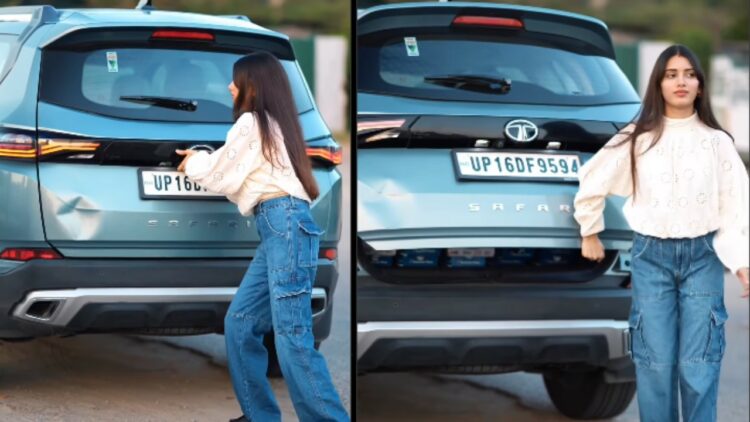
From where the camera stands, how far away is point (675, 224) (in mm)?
3748

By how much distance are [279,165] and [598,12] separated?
2.49 meters

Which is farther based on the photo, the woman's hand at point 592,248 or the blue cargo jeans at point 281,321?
the woman's hand at point 592,248

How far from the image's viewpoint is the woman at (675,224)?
3746 mm

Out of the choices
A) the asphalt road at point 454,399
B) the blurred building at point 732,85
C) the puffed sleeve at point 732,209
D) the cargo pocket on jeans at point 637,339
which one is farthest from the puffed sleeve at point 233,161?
the blurred building at point 732,85

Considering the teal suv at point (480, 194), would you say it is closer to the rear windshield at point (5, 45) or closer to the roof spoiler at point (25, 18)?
the roof spoiler at point (25, 18)

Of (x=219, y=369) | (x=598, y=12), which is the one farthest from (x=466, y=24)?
(x=598, y=12)

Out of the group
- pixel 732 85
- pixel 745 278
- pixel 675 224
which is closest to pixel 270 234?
pixel 675 224

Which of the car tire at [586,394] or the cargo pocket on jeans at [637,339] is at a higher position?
the cargo pocket on jeans at [637,339]

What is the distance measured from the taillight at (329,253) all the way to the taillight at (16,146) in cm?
107

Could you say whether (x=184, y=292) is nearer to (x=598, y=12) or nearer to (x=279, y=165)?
(x=279, y=165)

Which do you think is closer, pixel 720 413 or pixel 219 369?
pixel 219 369

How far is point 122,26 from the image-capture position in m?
3.99

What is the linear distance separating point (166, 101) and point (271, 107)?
41 centimetres

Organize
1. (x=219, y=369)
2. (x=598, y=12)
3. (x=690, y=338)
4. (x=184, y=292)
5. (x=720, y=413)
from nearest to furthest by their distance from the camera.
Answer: (x=690, y=338) → (x=184, y=292) → (x=219, y=369) → (x=720, y=413) → (x=598, y=12)
